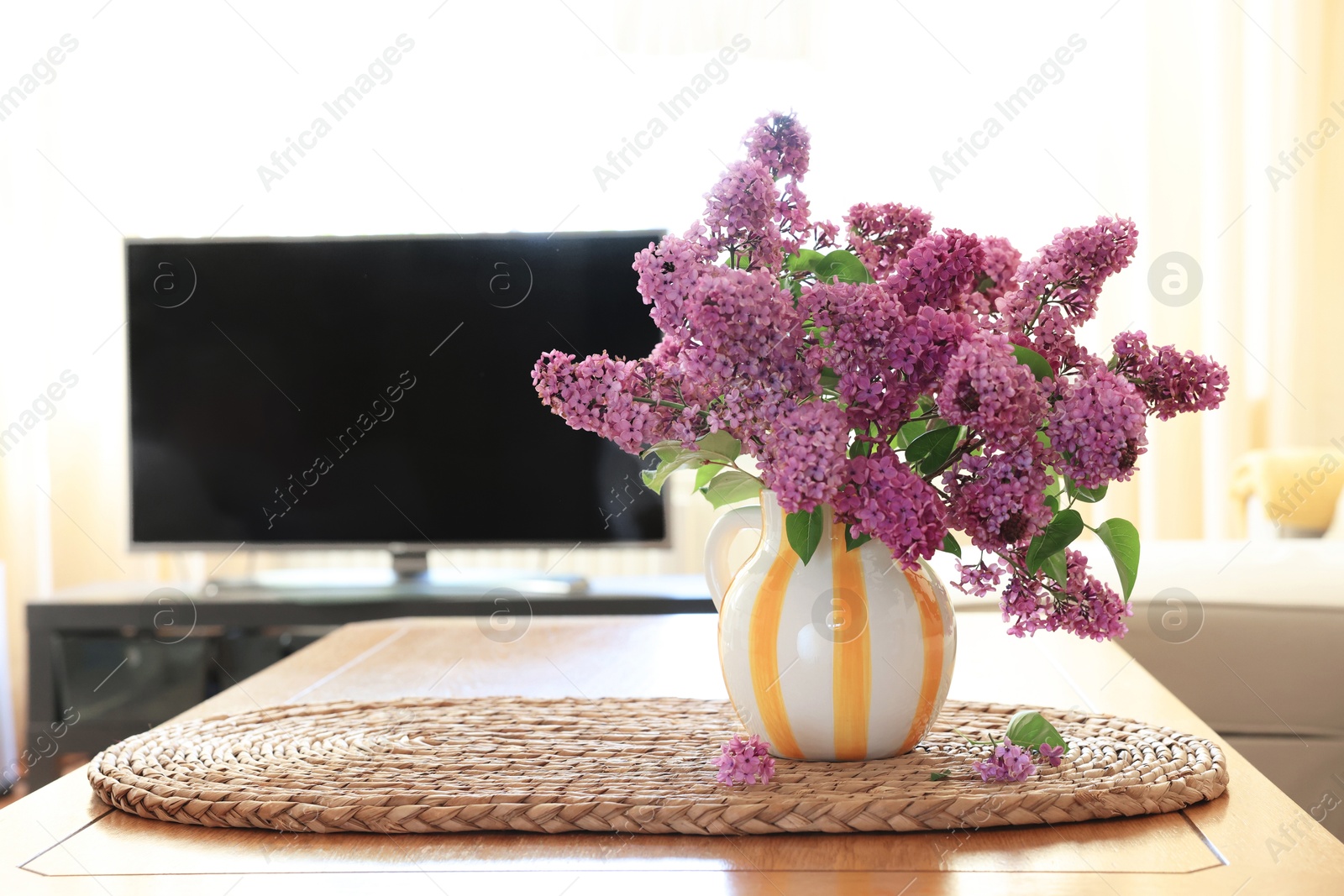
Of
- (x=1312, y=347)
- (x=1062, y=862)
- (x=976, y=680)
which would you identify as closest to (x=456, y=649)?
(x=976, y=680)

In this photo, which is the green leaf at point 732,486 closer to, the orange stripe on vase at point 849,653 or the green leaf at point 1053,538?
the orange stripe on vase at point 849,653

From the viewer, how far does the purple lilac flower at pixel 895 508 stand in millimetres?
644

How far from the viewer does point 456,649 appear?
53.0 inches

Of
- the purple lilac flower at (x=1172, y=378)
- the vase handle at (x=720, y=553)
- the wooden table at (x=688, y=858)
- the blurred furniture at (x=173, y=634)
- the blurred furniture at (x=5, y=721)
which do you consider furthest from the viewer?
the blurred furniture at (x=5, y=721)

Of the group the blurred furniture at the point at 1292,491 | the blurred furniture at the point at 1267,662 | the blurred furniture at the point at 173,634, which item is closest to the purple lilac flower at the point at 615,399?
the blurred furniture at the point at 1267,662

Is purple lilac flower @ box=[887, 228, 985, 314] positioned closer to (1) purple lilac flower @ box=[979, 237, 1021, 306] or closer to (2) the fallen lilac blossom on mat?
Answer: (1) purple lilac flower @ box=[979, 237, 1021, 306]

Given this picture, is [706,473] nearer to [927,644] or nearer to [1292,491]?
[927,644]

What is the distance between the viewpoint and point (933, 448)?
2.30 feet

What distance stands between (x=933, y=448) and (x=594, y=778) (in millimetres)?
291

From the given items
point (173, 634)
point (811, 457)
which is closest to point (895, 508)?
point (811, 457)

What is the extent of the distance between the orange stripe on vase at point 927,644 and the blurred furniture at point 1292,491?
196 centimetres

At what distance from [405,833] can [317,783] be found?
0.10m

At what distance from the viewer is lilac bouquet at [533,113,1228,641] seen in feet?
2.11

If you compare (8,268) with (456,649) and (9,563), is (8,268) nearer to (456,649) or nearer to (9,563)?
(9,563)
